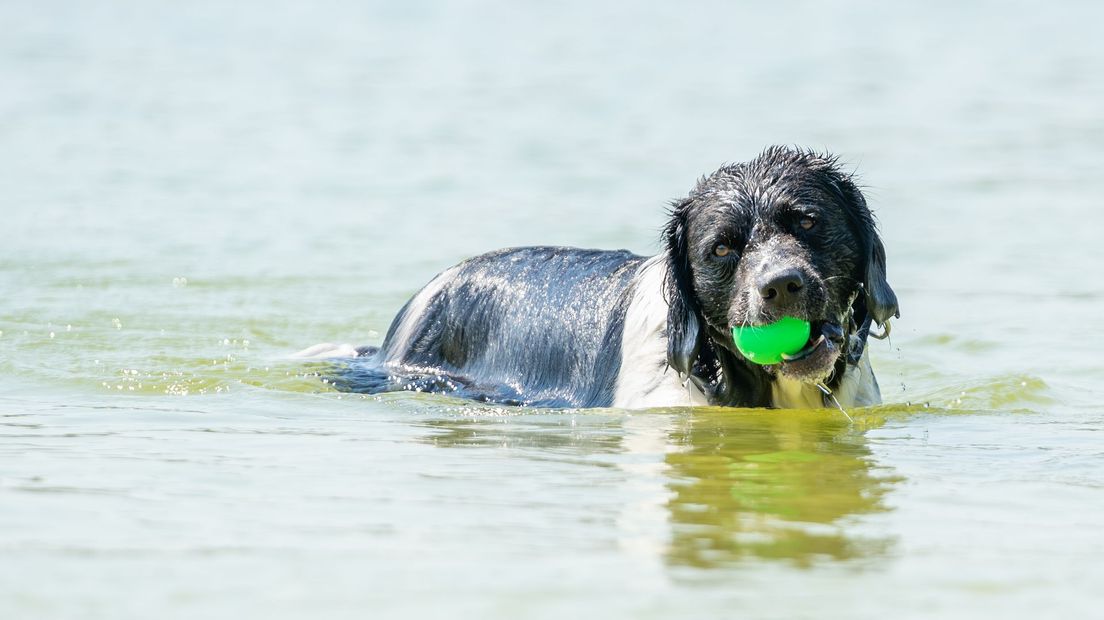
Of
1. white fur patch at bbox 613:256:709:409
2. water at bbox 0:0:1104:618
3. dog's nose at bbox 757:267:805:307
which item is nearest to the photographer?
water at bbox 0:0:1104:618

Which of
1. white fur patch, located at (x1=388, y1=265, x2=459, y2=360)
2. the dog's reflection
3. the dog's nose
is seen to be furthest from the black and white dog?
white fur patch, located at (x1=388, y1=265, x2=459, y2=360)

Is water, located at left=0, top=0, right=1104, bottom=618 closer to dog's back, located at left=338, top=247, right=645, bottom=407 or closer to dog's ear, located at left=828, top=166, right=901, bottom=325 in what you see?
dog's back, located at left=338, top=247, right=645, bottom=407

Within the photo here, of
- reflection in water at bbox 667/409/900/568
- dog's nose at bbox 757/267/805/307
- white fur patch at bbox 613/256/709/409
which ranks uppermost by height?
dog's nose at bbox 757/267/805/307

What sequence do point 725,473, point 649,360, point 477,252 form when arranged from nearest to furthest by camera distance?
point 725,473 < point 649,360 < point 477,252

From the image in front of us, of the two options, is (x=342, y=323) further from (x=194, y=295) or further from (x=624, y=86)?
(x=624, y=86)

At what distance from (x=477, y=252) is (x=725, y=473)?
6.85 metres

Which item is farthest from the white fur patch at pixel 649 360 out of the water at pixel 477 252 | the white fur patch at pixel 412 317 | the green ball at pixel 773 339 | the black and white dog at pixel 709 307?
the white fur patch at pixel 412 317

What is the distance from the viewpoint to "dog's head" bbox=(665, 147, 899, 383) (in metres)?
6.37

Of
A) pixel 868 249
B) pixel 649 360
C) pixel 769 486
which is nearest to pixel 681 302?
pixel 649 360

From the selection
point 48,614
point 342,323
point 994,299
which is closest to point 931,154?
point 994,299

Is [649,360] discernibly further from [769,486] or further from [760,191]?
[769,486]

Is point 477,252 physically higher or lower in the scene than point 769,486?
higher

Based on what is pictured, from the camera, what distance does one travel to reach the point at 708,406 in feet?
22.6

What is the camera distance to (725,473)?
5.68 m
